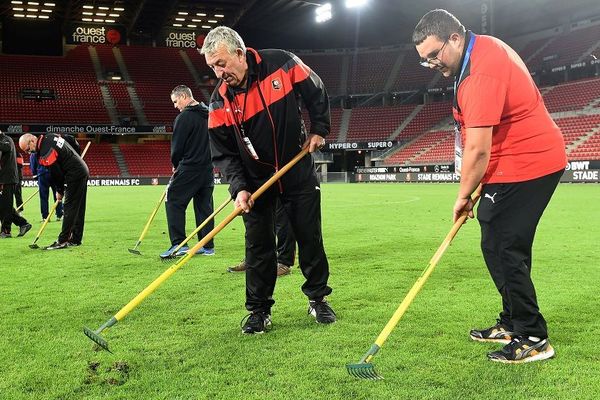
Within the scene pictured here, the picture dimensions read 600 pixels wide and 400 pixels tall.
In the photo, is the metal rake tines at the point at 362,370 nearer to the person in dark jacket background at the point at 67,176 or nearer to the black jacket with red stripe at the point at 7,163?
the person in dark jacket background at the point at 67,176

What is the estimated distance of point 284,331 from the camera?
4.08 meters

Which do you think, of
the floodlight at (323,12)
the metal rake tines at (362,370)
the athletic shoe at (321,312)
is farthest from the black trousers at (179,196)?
the floodlight at (323,12)

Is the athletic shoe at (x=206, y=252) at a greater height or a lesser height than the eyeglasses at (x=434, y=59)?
lesser

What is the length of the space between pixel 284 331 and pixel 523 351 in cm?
165

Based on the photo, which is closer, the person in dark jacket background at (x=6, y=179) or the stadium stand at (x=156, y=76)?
the person in dark jacket background at (x=6, y=179)

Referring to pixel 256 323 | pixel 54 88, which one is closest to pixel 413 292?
pixel 256 323

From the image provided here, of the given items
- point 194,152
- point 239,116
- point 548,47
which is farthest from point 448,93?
point 239,116

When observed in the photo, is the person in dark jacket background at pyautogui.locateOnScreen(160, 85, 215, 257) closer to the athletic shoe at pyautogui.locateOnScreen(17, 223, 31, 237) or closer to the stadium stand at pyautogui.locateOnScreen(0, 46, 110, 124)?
the athletic shoe at pyautogui.locateOnScreen(17, 223, 31, 237)

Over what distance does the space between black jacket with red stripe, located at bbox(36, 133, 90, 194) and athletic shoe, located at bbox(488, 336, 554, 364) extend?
23.3ft

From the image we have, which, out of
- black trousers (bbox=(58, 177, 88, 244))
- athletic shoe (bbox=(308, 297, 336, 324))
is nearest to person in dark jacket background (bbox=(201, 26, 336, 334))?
athletic shoe (bbox=(308, 297, 336, 324))

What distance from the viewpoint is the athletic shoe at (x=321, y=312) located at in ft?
13.9

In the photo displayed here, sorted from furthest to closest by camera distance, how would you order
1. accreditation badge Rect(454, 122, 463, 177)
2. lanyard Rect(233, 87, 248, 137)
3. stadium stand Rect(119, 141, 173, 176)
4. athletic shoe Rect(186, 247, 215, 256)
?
stadium stand Rect(119, 141, 173, 176)
athletic shoe Rect(186, 247, 215, 256)
lanyard Rect(233, 87, 248, 137)
accreditation badge Rect(454, 122, 463, 177)

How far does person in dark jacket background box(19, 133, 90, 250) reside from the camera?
27.6 feet

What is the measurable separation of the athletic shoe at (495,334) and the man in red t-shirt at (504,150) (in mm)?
276
